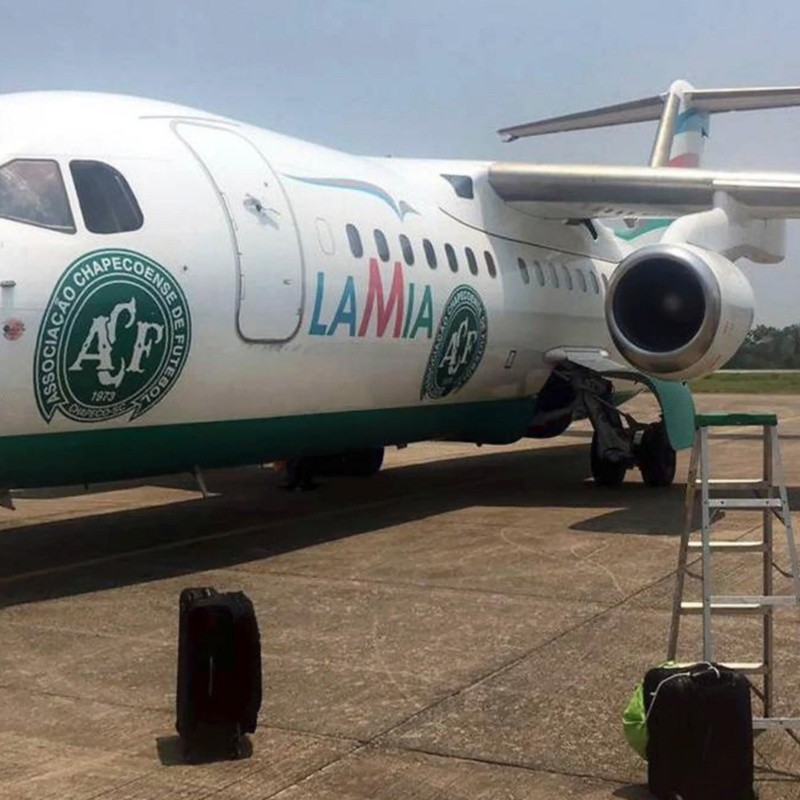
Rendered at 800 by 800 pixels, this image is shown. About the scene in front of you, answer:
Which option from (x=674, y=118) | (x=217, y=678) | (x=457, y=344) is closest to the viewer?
(x=217, y=678)

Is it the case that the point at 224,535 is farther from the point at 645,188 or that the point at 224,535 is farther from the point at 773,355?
the point at 773,355

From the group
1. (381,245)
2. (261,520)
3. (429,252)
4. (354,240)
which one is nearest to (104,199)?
(354,240)

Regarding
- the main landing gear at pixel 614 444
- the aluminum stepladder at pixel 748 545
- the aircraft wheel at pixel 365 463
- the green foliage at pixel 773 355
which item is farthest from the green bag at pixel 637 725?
the green foliage at pixel 773 355

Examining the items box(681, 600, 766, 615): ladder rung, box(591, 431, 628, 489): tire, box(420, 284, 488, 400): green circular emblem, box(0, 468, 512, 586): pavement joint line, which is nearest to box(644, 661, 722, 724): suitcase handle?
box(681, 600, 766, 615): ladder rung

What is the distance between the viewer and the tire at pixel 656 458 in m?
12.9

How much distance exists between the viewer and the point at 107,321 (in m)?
6.91

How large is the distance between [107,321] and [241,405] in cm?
144

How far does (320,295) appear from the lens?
8.66 meters

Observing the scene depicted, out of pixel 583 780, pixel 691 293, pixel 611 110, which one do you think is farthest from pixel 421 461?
pixel 583 780

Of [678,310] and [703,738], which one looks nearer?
[703,738]

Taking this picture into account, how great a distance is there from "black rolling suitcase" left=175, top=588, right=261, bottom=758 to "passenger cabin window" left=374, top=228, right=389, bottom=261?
544 centimetres

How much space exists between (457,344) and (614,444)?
9.74 ft

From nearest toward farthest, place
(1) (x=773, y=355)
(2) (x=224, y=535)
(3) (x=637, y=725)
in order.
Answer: (3) (x=637, y=725) → (2) (x=224, y=535) → (1) (x=773, y=355)

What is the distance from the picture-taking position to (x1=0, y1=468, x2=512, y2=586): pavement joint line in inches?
316
